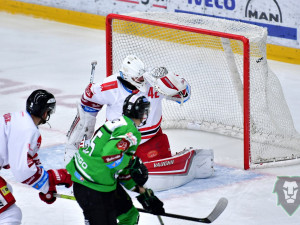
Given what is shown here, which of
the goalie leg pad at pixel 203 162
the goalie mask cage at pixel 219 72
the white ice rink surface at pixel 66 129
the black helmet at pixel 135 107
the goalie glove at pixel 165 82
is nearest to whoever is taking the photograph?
the black helmet at pixel 135 107

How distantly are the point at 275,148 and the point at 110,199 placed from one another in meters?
2.44

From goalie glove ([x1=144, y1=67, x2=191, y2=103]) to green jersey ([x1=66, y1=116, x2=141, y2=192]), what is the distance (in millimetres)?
1567

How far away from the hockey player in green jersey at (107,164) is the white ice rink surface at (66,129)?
970mm

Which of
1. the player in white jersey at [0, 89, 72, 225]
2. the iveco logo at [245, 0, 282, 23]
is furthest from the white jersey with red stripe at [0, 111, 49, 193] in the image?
the iveco logo at [245, 0, 282, 23]

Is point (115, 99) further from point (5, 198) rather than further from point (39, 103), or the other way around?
point (5, 198)

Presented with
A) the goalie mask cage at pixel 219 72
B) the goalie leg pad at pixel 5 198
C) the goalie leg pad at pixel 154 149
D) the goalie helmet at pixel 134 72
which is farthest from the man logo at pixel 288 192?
the goalie leg pad at pixel 5 198

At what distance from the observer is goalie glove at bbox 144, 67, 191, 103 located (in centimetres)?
599

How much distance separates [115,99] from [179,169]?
0.68 metres

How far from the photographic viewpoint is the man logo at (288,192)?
5.63m

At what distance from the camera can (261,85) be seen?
21.1 feet

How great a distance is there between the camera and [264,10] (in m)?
9.05

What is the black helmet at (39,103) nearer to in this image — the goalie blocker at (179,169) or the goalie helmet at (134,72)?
the goalie helmet at (134,72)

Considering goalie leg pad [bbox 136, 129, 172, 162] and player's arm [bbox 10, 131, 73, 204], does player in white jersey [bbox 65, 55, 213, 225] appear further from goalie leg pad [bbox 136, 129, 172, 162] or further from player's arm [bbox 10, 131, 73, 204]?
player's arm [bbox 10, 131, 73, 204]

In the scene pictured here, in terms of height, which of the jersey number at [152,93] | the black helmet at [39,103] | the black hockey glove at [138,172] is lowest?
the black hockey glove at [138,172]
